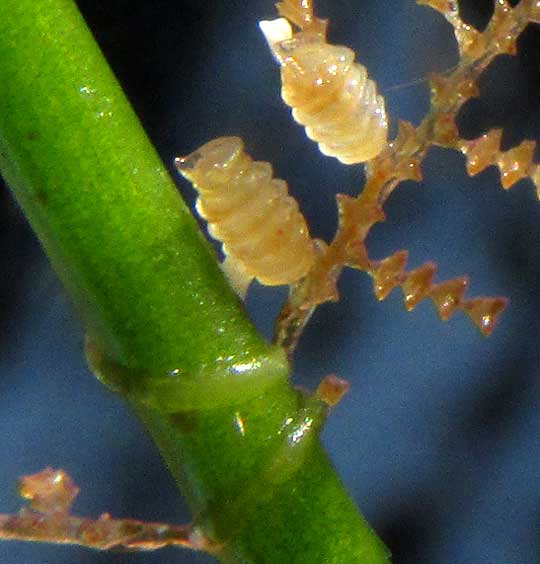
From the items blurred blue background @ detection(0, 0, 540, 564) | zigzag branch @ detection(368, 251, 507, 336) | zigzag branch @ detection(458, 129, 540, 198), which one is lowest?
blurred blue background @ detection(0, 0, 540, 564)

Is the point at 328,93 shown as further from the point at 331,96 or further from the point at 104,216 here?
the point at 104,216

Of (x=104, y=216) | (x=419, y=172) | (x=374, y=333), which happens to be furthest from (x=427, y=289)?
(x=374, y=333)

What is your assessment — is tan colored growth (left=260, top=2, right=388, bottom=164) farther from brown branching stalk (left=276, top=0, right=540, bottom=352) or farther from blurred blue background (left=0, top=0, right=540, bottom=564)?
blurred blue background (left=0, top=0, right=540, bottom=564)

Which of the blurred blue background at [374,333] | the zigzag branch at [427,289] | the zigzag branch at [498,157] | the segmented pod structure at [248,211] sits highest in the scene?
the segmented pod structure at [248,211]

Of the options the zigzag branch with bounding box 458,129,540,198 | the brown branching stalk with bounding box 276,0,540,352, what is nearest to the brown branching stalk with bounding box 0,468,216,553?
the brown branching stalk with bounding box 276,0,540,352

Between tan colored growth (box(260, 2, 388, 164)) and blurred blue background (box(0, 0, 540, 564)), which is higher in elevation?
tan colored growth (box(260, 2, 388, 164))

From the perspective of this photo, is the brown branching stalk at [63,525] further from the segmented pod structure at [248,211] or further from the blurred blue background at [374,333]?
the blurred blue background at [374,333]

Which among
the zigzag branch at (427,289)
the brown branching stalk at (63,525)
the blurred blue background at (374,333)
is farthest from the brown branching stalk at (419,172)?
the blurred blue background at (374,333)
